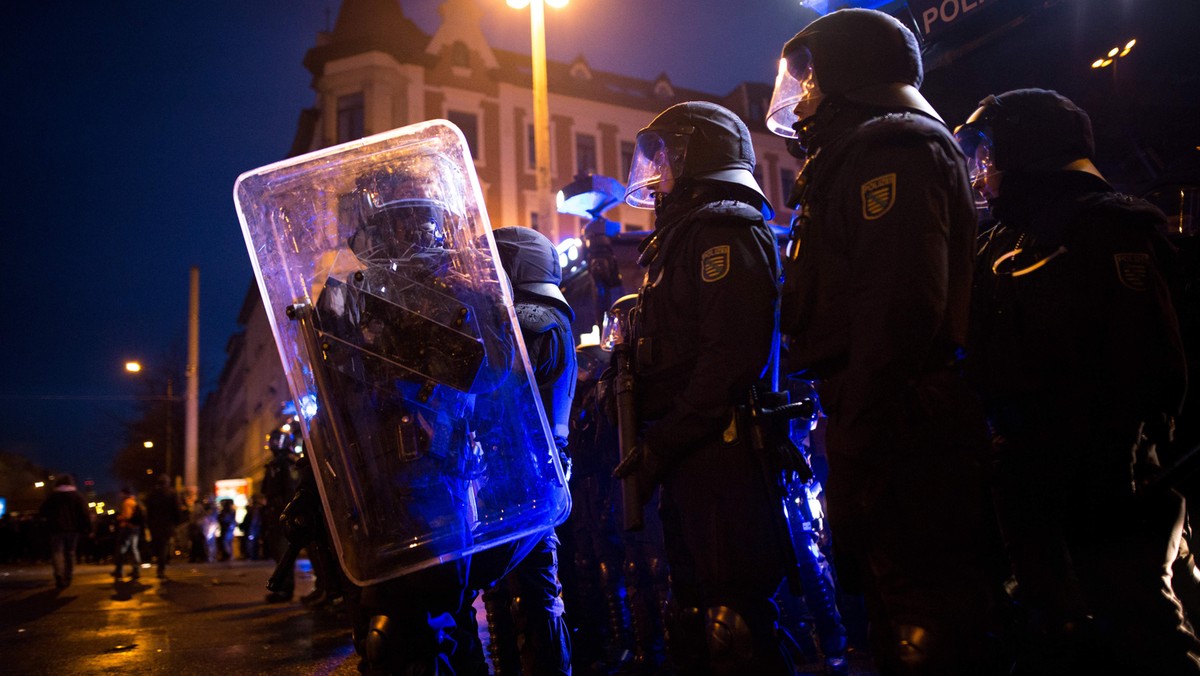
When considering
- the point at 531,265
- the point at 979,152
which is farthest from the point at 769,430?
the point at 531,265

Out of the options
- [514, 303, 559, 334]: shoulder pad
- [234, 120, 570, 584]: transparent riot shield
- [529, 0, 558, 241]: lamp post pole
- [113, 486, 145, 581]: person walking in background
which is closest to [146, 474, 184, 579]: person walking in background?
[113, 486, 145, 581]: person walking in background

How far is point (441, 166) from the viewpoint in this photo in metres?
3.19

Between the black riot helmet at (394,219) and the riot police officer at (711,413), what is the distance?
0.85 meters

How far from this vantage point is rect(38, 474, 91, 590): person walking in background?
505 inches

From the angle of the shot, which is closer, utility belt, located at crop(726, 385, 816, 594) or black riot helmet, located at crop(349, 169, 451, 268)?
utility belt, located at crop(726, 385, 816, 594)

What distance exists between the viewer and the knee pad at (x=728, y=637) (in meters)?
2.39

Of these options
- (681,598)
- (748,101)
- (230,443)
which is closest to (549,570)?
(681,598)

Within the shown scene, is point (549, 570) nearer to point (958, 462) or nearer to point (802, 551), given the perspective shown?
point (802, 551)

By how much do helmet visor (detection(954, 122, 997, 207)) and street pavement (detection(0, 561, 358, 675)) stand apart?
423 cm

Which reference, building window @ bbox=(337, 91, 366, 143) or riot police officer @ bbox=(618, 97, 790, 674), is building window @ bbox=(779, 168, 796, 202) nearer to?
building window @ bbox=(337, 91, 366, 143)

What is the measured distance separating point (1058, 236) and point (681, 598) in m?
1.86

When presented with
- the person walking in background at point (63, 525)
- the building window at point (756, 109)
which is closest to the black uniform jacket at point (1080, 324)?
the person walking in background at point (63, 525)

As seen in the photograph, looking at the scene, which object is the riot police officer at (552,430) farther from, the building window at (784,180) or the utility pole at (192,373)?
the building window at (784,180)

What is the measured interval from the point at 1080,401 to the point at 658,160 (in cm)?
188
